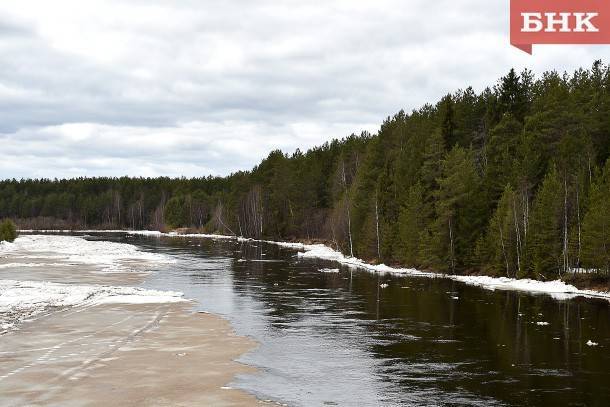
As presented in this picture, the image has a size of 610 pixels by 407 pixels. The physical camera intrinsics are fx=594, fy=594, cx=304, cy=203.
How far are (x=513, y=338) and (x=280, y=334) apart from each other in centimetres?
1263

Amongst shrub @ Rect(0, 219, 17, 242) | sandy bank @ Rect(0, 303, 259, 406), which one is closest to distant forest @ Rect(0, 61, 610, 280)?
sandy bank @ Rect(0, 303, 259, 406)

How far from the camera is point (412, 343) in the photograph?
30484 millimetres

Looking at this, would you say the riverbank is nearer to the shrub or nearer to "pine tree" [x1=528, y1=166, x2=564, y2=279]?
"pine tree" [x1=528, y1=166, x2=564, y2=279]

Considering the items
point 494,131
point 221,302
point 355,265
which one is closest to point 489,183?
point 494,131

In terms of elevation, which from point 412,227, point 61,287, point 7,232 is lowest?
point 61,287

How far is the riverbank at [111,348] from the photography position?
67.7 feet

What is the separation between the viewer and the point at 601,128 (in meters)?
68.4

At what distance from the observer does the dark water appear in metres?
21.8

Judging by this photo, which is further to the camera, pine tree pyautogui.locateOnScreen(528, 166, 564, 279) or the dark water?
pine tree pyautogui.locateOnScreen(528, 166, 564, 279)

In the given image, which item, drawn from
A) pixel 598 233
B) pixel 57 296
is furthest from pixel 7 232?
pixel 598 233

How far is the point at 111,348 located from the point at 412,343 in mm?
14880

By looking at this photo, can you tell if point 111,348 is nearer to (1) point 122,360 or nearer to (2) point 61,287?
(1) point 122,360

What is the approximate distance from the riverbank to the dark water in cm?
167

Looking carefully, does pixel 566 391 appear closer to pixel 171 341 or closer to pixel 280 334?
pixel 280 334
